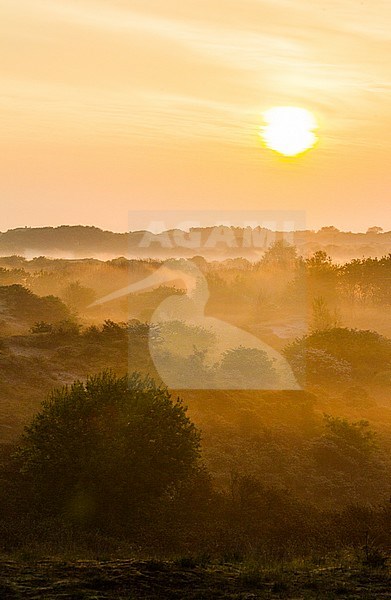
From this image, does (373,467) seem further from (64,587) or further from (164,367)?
(64,587)

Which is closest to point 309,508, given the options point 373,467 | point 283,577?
point 373,467

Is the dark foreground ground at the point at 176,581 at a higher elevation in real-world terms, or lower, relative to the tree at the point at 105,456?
lower

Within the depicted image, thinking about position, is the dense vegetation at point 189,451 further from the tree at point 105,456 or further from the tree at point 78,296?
the tree at point 78,296

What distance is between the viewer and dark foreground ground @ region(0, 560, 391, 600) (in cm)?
1716

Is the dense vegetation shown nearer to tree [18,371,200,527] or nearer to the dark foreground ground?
tree [18,371,200,527]

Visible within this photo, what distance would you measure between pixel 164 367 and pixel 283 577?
3107 centimetres

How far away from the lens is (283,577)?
63.2 ft

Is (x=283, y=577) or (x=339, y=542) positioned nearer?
(x=283, y=577)

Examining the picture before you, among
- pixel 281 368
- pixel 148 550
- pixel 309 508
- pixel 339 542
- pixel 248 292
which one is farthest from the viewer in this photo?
pixel 248 292

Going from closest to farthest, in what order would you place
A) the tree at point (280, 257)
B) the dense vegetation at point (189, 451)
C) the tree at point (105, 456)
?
the dense vegetation at point (189, 451), the tree at point (105, 456), the tree at point (280, 257)

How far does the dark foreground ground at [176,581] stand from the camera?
675 inches

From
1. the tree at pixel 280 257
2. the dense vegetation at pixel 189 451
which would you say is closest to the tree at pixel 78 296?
the dense vegetation at pixel 189 451

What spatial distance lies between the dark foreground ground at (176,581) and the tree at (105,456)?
618 cm

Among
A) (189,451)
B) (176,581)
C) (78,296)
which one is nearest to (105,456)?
(189,451)
